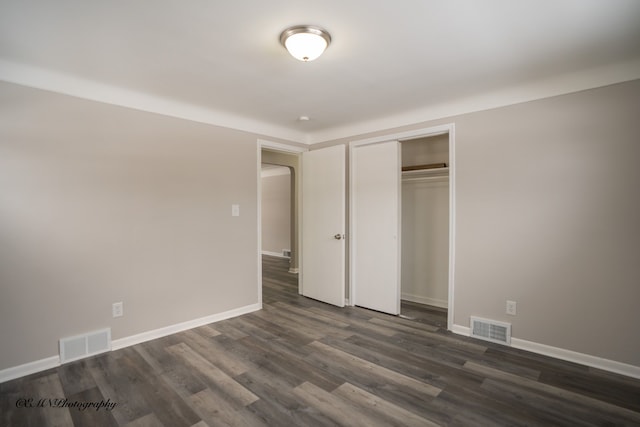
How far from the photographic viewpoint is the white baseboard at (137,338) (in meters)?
2.32

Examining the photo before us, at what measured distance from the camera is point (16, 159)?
234 centimetres

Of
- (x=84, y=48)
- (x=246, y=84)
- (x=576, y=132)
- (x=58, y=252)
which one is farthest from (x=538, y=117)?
(x=58, y=252)

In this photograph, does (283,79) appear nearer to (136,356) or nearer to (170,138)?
(170,138)

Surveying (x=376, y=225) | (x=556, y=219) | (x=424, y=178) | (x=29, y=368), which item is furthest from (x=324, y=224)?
(x=29, y=368)

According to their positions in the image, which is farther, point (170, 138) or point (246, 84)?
point (170, 138)

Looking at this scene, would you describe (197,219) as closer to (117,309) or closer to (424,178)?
(117,309)

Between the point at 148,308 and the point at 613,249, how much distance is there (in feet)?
13.5

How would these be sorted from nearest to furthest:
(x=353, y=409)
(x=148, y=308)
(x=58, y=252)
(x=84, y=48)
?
→ (x=353, y=409) < (x=84, y=48) < (x=58, y=252) < (x=148, y=308)

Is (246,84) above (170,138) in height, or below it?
above

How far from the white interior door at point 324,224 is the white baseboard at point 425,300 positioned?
1.02 meters

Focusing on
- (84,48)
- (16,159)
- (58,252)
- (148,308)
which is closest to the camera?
(84,48)

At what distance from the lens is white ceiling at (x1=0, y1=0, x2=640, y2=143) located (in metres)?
1.72

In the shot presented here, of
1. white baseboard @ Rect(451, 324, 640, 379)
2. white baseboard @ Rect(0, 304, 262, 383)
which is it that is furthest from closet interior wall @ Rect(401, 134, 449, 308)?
white baseboard @ Rect(0, 304, 262, 383)

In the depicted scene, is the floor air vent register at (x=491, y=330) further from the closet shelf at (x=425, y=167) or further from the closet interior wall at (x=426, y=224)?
the closet shelf at (x=425, y=167)
